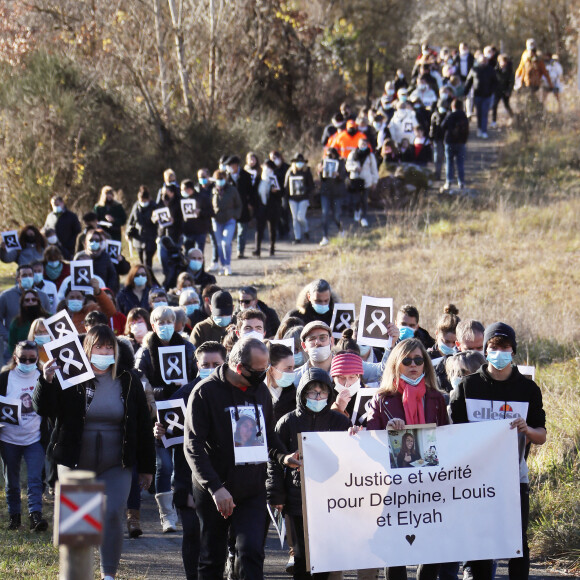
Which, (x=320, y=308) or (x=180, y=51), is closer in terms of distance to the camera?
(x=320, y=308)

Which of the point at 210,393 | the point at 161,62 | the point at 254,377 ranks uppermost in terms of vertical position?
the point at 161,62

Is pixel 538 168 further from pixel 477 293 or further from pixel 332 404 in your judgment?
pixel 332 404

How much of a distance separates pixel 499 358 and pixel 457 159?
60.4 feet

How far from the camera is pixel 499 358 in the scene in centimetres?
774

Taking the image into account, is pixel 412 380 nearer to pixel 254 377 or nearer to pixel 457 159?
pixel 254 377

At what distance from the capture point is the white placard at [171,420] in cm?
899

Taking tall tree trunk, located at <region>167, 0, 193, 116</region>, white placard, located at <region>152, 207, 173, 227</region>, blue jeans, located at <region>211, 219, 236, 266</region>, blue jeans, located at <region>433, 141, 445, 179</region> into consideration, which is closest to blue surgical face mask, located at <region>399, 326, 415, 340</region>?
white placard, located at <region>152, 207, 173, 227</region>

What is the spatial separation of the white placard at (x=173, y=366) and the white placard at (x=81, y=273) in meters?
4.52

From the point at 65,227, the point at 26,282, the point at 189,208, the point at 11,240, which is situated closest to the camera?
the point at 26,282

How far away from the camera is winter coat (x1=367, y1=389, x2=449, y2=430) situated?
24.5 ft

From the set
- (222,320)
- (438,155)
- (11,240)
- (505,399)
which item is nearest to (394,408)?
(505,399)

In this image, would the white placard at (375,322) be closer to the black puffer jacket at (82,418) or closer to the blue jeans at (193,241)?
the black puffer jacket at (82,418)

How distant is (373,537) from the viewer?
7.42 meters

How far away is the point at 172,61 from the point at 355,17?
460 inches
